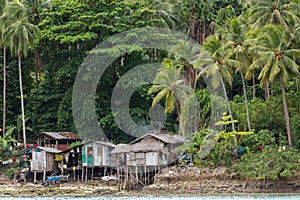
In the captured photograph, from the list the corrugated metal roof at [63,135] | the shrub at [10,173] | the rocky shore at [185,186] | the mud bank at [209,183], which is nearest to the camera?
the mud bank at [209,183]

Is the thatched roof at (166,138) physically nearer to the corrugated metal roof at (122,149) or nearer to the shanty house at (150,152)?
the shanty house at (150,152)

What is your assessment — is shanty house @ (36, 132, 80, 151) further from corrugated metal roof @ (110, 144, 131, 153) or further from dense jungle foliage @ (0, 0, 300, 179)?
corrugated metal roof @ (110, 144, 131, 153)

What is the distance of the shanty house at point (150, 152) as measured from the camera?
43594 millimetres

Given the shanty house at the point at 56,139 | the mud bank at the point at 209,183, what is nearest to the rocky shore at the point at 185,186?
the mud bank at the point at 209,183

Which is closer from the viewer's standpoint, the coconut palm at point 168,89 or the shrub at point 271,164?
the shrub at point 271,164

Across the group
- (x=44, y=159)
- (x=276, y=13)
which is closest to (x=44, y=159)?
(x=44, y=159)

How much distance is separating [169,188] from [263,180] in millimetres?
5781

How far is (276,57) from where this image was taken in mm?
40438

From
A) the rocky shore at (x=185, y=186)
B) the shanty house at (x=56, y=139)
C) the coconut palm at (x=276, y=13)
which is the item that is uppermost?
the coconut palm at (x=276, y=13)

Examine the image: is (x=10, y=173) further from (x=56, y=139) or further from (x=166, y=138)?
(x=166, y=138)

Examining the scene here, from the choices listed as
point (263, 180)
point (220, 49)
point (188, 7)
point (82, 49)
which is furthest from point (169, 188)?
point (188, 7)

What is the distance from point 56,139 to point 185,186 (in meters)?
11.6

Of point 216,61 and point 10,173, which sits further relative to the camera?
point 10,173

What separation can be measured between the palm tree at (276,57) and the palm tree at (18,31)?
16842 mm
